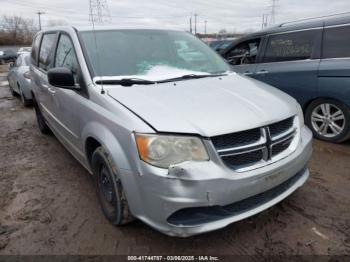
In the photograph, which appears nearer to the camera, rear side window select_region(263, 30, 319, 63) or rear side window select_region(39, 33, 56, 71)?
rear side window select_region(39, 33, 56, 71)

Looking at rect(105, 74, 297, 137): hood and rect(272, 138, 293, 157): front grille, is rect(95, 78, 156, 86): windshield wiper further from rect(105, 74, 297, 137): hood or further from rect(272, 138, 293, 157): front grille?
rect(272, 138, 293, 157): front grille

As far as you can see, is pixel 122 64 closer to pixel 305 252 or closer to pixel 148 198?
pixel 148 198

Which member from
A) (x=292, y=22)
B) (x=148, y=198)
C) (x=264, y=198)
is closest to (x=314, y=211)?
(x=264, y=198)

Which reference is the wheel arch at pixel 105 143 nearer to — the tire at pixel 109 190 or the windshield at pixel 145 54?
the tire at pixel 109 190

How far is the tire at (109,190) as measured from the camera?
2424mm

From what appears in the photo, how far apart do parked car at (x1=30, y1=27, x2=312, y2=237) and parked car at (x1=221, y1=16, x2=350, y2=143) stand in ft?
6.17

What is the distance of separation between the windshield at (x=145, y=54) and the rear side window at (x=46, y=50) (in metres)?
1.14

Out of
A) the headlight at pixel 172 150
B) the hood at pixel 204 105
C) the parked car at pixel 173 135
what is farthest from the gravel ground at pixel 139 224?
the hood at pixel 204 105

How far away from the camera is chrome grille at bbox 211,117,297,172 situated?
2.13m

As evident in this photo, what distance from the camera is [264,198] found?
Result: 238cm

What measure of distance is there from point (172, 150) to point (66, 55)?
6.76 feet

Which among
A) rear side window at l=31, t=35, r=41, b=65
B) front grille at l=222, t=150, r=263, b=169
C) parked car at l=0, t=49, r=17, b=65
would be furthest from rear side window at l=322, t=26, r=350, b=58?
parked car at l=0, t=49, r=17, b=65

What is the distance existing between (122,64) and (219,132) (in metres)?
1.38

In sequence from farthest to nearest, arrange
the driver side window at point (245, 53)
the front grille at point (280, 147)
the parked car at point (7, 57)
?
the parked car at point (7, 57) < the driver side window at point (245, 53) < the front grille at point (280, 147)
